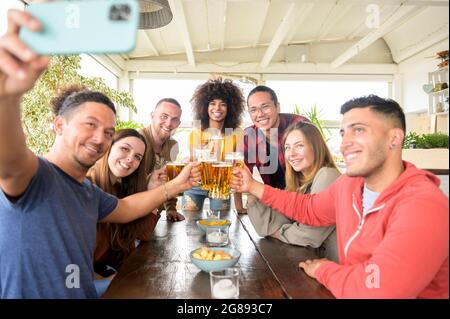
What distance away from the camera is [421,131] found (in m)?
1.03

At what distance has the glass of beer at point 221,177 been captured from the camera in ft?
4.94

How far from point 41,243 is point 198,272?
483 mm

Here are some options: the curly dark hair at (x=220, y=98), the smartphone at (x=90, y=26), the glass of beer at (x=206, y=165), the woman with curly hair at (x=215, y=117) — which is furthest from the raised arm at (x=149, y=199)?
the curly dark hair at (x=220, y=98)

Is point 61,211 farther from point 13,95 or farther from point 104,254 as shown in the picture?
point 104,254

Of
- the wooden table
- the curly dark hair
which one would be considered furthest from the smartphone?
the curly dark hair

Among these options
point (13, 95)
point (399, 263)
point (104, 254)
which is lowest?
point (104, 254)

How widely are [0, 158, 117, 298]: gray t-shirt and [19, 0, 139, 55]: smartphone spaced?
60 cm

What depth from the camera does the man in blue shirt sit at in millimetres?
579

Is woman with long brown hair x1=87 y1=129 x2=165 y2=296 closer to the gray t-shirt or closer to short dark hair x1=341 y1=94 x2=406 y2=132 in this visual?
the gray t-shirt

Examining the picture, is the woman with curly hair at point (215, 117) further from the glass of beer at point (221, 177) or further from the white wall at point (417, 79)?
the white wall at point (417, 79)

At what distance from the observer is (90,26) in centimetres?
45

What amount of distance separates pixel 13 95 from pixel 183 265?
85cm

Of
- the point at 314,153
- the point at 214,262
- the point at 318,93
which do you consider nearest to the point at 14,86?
the point at 214,262
